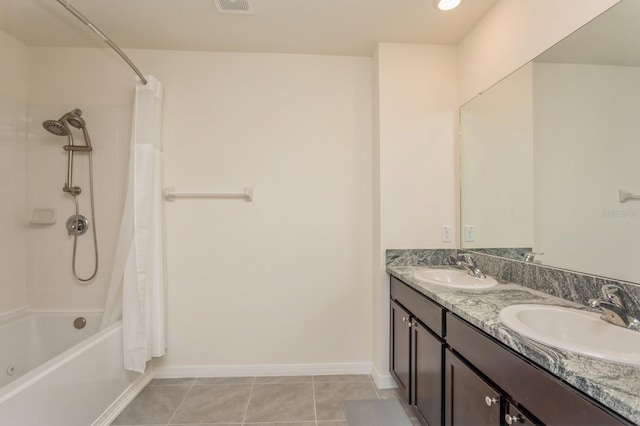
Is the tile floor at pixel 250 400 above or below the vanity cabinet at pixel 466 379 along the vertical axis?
below

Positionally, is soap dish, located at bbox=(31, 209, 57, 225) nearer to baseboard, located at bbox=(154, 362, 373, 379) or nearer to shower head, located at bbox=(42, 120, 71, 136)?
shower head, located at bbox=(42, 120, 71, 136)

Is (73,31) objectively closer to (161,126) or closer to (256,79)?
(161,126)

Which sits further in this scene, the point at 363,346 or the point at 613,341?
the point at 363,346

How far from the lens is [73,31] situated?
1.93m

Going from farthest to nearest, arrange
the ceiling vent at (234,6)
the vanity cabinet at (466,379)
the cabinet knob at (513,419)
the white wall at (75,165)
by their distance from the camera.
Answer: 1. the white wall at (75,165)
2. the ceiling vent at (234,6)
3. the cabinet knob at (513,419)
4. the vanity cabinet at (466,379)

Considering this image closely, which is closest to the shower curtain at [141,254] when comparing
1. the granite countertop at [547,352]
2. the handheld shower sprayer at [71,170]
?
the handheld shower sprayer at [71,170]

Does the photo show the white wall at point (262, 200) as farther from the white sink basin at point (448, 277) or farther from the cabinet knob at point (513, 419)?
the cabinet knob at point (513, 419)

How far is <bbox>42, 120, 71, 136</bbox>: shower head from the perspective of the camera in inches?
75.0

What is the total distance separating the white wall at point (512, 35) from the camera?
124 centimetres

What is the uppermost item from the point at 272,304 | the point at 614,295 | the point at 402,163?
the point at 402,163

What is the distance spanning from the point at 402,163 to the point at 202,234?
1.56 m

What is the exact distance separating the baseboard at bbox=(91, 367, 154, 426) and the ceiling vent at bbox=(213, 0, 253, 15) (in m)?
2.44

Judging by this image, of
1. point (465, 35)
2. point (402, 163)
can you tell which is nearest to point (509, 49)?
point (465, 35)

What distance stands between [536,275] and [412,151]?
106cm
